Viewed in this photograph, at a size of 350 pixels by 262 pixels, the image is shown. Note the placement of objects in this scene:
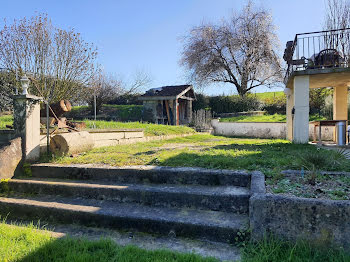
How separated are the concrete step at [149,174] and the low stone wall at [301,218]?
38.5 inches

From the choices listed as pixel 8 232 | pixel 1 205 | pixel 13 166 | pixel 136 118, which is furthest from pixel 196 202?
pixel 136 118

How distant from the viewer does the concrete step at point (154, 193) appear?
271 cm

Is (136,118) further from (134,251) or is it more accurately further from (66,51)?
(134,251)

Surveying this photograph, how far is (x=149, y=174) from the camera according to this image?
3.48 m

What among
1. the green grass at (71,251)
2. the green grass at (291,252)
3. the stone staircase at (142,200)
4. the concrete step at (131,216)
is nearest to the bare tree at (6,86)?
the stone staircase at (142,200)

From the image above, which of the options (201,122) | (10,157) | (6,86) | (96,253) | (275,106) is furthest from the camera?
(275,106)

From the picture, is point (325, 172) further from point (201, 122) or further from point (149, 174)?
point (201, 122)

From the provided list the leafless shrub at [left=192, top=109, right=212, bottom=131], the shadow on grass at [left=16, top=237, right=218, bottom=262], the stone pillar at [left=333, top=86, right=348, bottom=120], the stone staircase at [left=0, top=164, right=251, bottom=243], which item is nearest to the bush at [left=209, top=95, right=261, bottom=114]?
the leafless shrub at [left=192, top=109, right=212, bottom=131]

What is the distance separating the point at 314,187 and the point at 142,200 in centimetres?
204

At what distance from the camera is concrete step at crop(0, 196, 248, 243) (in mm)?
2350

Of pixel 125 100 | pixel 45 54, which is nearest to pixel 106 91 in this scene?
pixel 125 100

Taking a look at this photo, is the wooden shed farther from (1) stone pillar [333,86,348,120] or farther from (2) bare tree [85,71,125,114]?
(1) stone pillar [333,86,348,120]

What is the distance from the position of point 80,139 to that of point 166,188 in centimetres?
294

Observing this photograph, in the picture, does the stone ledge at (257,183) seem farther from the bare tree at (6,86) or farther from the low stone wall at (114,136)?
the bare tree at (6,86)
